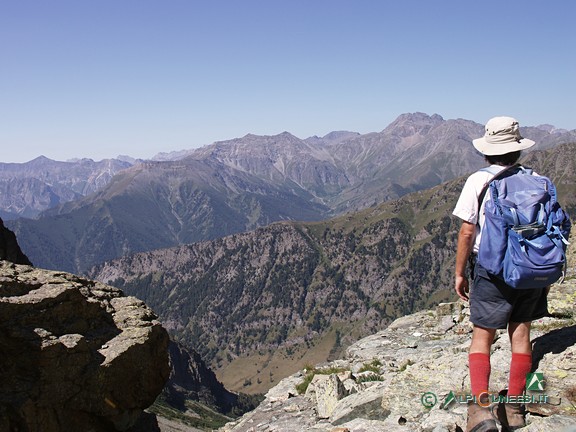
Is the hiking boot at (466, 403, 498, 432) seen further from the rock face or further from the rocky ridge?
the rock face

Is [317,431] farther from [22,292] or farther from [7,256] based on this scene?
[7,256]

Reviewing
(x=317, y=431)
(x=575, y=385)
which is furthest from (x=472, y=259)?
(x=317, y=431)

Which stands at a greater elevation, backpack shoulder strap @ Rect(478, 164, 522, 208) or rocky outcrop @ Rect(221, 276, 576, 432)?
backpack shoulder strap @ Rect(478, 164, 522, 208)

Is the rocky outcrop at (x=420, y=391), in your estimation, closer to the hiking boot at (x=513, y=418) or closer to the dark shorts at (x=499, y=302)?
the hiking boot at (x=513, y=418)

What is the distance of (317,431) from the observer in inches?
464

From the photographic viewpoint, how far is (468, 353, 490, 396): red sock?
8.16 metres

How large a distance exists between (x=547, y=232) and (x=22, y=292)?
12800mm

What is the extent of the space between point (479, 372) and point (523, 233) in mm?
2598

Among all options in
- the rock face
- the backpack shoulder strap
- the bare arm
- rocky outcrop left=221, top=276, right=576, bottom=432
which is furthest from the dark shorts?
the rock face

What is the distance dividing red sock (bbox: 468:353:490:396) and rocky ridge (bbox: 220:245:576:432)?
2.65ft

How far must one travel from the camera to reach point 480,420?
7.50m

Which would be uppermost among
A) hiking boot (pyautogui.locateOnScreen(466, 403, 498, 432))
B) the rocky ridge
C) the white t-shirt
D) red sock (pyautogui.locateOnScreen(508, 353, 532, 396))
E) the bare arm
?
the white t-shirt

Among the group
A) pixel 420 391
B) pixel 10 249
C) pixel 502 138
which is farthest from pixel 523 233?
pixel 10 249

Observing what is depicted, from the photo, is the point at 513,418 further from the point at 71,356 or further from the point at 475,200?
the point at 71,356
